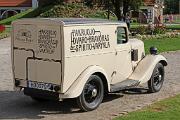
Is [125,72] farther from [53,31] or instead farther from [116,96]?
[53,31]

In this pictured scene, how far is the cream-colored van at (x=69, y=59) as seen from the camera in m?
9.33

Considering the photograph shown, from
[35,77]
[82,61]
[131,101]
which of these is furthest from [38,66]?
[131,101]

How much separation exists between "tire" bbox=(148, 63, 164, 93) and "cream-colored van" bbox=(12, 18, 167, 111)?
37.5 inches

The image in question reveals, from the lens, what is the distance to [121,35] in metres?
11.1

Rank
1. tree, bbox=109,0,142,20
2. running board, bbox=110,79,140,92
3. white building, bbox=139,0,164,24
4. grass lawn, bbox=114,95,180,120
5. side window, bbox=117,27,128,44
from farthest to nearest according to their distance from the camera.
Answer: white building, bbox=139,0,164,24 < tree, bbox=109,0,142,20 < side window, bbox=117,27,128,44 < running board, bbox=110,79,140,92 < grass lawn, bbox=114,95,180,120

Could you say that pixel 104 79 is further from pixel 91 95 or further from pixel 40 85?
pixel 40 85

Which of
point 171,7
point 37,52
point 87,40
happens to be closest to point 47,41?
point 37,52

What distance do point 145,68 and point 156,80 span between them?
23.9 inches

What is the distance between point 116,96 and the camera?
11320 mm

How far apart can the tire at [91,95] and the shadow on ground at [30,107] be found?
0.71 feet

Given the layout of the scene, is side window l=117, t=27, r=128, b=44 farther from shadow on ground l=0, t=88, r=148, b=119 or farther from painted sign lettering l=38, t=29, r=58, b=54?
painted sign lettering l=38, t=29, r=58, b=54

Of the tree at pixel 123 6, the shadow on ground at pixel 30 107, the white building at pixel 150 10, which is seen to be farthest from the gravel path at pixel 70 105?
the white building at pixel 150 10

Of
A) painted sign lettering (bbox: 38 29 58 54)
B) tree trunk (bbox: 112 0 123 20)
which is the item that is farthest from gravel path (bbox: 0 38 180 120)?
tree trunk (bbox: 112 0 123 20)

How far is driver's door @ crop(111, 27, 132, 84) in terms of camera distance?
10778 millimetres
